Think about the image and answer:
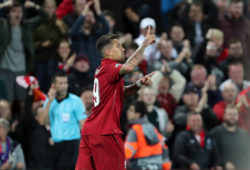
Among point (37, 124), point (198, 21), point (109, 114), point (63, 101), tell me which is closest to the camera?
point (109, 114)

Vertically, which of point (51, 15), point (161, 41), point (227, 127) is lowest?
point (227, 127)

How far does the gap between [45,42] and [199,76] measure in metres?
3.13

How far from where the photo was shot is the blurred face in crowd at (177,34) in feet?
39.9

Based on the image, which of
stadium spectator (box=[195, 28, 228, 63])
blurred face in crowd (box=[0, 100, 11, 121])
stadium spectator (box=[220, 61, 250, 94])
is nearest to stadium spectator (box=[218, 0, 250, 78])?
stadium spectator (box=[195, 28, 228, 63])

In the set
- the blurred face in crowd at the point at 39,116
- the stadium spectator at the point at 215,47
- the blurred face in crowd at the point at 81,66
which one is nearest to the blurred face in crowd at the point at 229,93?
the stadium spectator at the point at 215,47

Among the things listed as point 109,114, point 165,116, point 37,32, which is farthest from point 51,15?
point 109,114

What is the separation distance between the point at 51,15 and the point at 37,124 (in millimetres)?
2817

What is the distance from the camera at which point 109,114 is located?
614cm

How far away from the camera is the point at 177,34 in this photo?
40.1 feet

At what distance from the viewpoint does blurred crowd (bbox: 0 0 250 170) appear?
30.1 ft

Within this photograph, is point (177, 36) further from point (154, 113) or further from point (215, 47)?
point (154, 113)

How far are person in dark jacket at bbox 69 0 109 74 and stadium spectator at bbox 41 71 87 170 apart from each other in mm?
2486

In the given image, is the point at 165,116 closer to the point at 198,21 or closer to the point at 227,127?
the point at 227,127

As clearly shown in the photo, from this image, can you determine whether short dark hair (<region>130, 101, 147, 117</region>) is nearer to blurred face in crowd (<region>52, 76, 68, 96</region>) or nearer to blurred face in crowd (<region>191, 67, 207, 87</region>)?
blurred face in crowd (<region>52, 76, 68, 96</region>)
